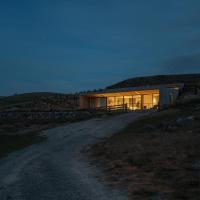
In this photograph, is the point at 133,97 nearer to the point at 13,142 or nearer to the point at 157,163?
the point at 13,142

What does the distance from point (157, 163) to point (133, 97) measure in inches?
1716

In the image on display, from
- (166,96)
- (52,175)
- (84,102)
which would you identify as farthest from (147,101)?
(52,175)

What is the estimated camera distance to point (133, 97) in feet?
198

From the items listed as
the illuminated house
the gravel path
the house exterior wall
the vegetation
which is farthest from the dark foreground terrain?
the illuminated house

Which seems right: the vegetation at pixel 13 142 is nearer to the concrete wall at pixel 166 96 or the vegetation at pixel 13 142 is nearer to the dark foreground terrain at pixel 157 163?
the dark foreground terrain at pixel 157 163

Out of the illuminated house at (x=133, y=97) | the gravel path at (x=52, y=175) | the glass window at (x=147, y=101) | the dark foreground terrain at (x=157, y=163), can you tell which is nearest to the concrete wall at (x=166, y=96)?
the illuminated house at (x=133, y=97)

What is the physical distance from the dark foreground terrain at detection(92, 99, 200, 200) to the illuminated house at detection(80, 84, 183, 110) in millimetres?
26383

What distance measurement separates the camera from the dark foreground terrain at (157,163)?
12555 millimetres

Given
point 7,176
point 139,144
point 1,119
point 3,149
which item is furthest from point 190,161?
point 1,119

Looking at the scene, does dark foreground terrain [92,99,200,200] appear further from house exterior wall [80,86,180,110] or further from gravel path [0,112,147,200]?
house exterior wall [80,86,180,110]

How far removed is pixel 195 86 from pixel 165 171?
4517cm

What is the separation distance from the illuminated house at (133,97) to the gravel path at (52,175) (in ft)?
84.3

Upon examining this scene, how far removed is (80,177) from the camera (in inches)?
612

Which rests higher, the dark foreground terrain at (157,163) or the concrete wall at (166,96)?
the concrete wall at (166,96)
